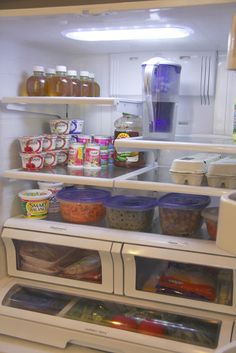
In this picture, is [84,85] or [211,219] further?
[84,85]

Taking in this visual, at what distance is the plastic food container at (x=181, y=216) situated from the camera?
136 centimetres

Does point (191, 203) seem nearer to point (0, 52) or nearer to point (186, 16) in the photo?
point (186, 16)

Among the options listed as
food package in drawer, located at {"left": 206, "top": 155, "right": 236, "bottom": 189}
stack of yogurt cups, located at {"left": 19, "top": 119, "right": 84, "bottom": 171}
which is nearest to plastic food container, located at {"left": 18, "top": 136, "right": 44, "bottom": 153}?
stack of yogurt cups, located at {"left": 19, "top": 119, "right": 84, "bottom": 171}

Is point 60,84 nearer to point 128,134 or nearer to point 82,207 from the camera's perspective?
point 128,134

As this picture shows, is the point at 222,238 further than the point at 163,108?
No

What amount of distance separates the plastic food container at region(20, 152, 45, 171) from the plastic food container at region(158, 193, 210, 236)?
0.48 metres

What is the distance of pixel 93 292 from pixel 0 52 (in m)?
0.91

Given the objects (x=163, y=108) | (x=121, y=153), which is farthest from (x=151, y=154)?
(x=163, y=108)

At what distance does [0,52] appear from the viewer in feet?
4.85

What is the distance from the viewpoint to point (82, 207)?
1.49m

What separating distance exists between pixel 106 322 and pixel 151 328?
0.48 feet

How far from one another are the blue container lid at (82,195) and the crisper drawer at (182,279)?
26 cm

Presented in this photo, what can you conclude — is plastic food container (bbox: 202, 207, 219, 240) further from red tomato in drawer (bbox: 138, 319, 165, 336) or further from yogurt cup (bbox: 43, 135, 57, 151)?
yogurt cup (bbox: 43, 135, 57, 151)

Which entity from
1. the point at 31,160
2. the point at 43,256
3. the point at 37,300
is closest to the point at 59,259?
the point at 43,256
